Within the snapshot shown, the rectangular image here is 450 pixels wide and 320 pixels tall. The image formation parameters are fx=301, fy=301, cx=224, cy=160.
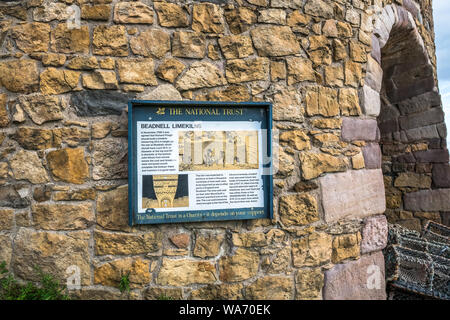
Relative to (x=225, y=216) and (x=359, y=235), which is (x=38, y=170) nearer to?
(x=225, y=216)

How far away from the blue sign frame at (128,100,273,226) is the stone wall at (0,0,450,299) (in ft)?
0.27

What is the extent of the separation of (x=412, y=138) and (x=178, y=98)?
4104mm

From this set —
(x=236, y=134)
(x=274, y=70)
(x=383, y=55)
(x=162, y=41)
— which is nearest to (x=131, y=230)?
(x=236, y=134)

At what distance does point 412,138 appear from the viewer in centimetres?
464

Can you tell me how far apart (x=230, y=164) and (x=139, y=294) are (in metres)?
1.06

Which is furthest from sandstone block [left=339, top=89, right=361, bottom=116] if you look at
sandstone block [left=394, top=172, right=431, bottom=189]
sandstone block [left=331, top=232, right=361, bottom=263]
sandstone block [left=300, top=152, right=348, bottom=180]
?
sandstone block [left=394, top=172, right=431, bottom=189]

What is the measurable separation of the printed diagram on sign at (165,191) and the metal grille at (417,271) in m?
2.01

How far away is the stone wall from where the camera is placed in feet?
6.46

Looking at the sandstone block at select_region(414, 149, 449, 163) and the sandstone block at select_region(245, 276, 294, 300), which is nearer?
the sandstone block at select_region(245, 276, 294, 300)

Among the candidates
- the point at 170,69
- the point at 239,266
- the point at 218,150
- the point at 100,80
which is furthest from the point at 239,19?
the point at 239,266

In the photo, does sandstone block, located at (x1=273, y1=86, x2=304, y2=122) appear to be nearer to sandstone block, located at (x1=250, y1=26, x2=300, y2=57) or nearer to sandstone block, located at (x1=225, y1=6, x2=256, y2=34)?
sandstone block, located at (x1=250, y1=26, x2=300, y2=57)

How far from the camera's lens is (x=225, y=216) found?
2086 mm

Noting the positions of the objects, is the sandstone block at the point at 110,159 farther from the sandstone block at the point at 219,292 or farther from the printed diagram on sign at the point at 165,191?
the sandstone block at the point at 219,292

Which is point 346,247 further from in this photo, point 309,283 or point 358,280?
point 309,283
